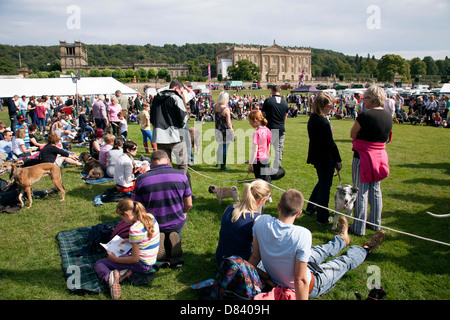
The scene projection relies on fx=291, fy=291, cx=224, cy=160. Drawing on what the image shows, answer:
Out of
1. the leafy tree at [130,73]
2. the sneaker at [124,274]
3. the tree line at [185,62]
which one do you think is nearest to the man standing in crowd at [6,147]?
the sneaker at [124,274]

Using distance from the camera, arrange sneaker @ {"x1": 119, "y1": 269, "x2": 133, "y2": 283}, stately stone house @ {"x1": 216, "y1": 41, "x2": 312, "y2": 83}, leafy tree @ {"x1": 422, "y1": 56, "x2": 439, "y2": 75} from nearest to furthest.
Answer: sneaker @ {"x1": 119, "y1": 269, "x2": 133, "y2": 283} → stately stone house @ {"x1": 216, "y1": 41, "x2": 312, "y2": 83} → leafy tree @ {"x1": 422, "y1": 56, "x2": 439, "y2": 75}

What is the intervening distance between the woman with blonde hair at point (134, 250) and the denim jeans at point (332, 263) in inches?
68.6

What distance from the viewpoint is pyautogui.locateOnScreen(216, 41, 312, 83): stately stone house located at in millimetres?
115938

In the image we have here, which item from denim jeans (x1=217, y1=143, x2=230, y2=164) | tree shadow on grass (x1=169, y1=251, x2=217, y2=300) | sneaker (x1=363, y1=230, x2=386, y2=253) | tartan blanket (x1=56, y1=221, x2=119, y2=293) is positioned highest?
denim jeans (x1=217, y1=143, x2=230, y2=164)

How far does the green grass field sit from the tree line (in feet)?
301

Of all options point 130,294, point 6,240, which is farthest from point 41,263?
point 130,294

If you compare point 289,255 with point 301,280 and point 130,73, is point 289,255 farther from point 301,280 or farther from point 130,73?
point 130,73

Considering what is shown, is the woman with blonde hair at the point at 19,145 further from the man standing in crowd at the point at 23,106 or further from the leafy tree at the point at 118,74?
the leafy tree at the point at 118,74

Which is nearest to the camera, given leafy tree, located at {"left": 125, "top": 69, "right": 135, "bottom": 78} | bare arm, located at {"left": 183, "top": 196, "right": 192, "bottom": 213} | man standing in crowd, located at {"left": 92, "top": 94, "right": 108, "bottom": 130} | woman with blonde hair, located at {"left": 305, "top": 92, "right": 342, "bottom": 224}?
bare arm, located at {"left": 183, "top": 196, "right": 192, "bottom": 213}

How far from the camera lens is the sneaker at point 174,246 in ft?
12.0

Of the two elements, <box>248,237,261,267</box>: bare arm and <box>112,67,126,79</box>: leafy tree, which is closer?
<box>248,237,261,267</box>: bare arm

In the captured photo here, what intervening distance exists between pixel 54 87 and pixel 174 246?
21163mm

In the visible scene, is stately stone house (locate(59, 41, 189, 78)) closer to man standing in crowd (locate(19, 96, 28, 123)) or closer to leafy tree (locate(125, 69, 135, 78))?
leafy tree (locate(125, 69, 135, 78))

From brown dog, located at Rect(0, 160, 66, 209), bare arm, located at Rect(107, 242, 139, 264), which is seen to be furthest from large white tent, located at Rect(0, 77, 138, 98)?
bare arm, located at Rect(107, 242, 139, 264)
